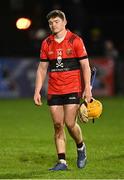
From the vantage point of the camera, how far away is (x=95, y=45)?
27.9 meters

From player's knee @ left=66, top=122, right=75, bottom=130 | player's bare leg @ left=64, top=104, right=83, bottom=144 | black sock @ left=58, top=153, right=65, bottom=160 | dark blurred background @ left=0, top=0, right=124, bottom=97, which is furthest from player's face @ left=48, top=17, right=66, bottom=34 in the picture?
dark blurred background @ left=0, top=0, right=124, bottom=97

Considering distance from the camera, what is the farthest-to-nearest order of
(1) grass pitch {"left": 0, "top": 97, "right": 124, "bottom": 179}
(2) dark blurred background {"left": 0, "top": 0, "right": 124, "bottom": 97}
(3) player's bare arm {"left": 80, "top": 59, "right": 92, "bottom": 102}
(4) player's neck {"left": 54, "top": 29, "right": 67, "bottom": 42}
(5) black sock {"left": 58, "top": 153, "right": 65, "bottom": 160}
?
1. (2) dark blurred background {"left": 0, "top": 0, "right": 124, "bottom": 97}
2. (5) black sock {"left": 58, "top": 153, "right": 65, "bottom": 160}
3. (4) player's neck {"left": 54, "top": 29, "right": 67, "bottom": 42}
4. (3) player's bare arm {"left": 80, "top": 59, "right": 92, "bottom": 102}
5. (1) grass pitch {"left": 0, "top": 97, "right": 124, "bottom": 179}

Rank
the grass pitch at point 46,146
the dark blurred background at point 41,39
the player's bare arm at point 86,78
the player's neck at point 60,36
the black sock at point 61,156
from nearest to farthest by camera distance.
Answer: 1. the grass pitch at point 46,146
2. the player's bare arm at point 86,78
3. the player's neck at point 60,36
4. the black sock at point 61,156
5. the dark blurred background at point 41,39

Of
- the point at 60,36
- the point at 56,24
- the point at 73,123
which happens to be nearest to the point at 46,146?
the point at 73,123

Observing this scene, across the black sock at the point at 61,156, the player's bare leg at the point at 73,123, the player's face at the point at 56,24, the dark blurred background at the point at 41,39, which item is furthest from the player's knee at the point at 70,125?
the dark blurred background at the point at 41,39

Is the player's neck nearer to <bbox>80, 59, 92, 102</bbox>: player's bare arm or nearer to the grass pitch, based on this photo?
<bbox>80, 59, 92, 102</bbox>: player's bare arm

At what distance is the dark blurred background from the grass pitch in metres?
4.22

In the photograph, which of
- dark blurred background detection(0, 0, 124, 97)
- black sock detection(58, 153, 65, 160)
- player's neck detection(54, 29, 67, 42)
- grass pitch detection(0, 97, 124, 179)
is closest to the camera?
grass pitch detection(0, 97, 124, 179)

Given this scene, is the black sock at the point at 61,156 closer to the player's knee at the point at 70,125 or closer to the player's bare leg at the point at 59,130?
the player's bare leg at the point at 59,130

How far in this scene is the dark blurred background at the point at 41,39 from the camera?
86.0ft

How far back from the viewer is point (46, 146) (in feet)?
45.8

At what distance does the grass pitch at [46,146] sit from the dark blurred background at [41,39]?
4.22m

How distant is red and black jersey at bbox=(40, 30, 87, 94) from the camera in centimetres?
1106

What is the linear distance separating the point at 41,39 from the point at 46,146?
13558mm
